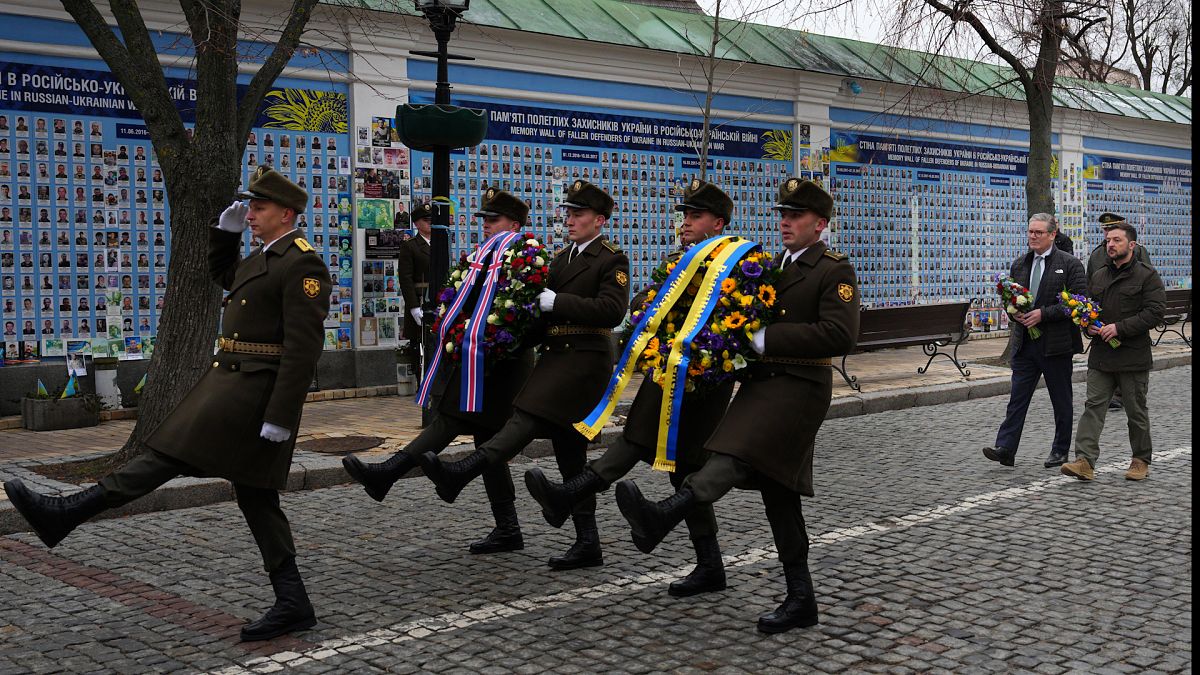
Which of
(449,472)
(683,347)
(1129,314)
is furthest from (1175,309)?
(449,472)

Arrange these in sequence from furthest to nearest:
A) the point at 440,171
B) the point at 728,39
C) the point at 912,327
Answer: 1. the point at 728,39
2. the point at 912,327
3. the point at 440,171

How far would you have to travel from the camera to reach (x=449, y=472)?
245 inches

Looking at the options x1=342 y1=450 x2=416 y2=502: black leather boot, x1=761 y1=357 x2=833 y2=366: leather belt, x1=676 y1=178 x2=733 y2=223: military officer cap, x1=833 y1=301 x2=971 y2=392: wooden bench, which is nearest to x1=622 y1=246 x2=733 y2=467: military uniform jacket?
x1=676 y1=178 x2=733 y2=223: military officer cap

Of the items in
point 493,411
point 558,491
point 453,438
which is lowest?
point 558,491

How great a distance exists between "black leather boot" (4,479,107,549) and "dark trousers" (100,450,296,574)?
59mm

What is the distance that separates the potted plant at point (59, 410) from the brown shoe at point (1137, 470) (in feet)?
28.3

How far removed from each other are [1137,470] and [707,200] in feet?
15.3

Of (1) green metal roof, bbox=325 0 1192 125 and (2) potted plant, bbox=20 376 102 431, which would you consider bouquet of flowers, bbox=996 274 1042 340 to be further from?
(2) potted plant, bbox=20 376 102 431

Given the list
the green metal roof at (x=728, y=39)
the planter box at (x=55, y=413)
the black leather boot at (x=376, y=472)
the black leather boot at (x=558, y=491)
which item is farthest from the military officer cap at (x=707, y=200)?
the green metal roof at (x=728, y=39)

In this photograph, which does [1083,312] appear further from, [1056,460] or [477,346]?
[477,346]

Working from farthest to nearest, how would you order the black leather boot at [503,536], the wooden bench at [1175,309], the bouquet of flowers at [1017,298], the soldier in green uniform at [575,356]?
the wooden bench at [1175,309] → the bouquet of flowers at [1017,298] → the black leather boot at [503,536] → the soldier in green uniform at [575,356]

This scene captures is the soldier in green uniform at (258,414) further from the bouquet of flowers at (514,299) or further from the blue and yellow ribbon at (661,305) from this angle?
the blue and yellow ribbon at (661,305)

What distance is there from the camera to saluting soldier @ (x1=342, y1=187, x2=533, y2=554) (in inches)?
265

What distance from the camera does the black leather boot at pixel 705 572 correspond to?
Answer: 19.8 ft
